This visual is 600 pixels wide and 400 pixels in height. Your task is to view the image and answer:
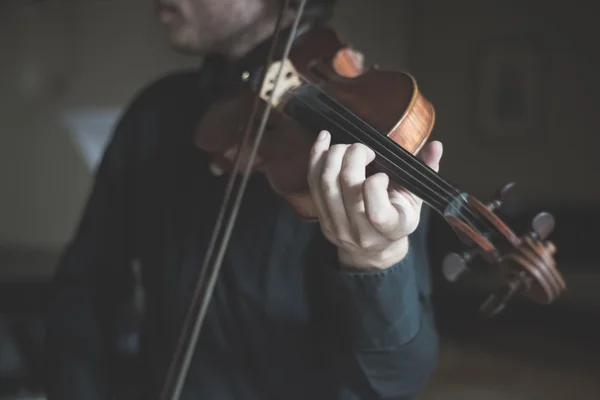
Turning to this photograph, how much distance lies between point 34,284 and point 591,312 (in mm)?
1981

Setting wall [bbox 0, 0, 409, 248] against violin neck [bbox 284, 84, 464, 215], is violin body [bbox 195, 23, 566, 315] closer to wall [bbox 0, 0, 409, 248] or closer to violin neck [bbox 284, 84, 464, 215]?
Result: violin neck [bbox 284, 84, 464, 215]

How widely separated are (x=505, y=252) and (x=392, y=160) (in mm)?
145

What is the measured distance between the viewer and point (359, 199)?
0.52 meters

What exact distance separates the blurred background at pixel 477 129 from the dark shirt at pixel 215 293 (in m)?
1.24

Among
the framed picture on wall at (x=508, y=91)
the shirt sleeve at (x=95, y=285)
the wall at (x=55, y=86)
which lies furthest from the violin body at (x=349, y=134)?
the framed picture on wall at (x=508, y=91)

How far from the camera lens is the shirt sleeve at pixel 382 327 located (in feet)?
1.94

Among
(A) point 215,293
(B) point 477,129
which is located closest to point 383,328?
(A) point 215,293

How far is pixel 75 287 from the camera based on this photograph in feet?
2.84

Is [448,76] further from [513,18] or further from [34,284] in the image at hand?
[34,284]

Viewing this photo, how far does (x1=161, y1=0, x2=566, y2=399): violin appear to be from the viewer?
0.56 metres

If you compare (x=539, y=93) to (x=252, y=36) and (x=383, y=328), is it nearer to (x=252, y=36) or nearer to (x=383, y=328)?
(x=252, y=36)

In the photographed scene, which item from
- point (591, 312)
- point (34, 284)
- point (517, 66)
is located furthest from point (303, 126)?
point (517, 66)

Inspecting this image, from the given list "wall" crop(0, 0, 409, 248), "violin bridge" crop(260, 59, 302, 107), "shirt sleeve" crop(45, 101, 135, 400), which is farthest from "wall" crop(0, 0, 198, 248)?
"violin bridge" crop(260, 59, 302, 107)

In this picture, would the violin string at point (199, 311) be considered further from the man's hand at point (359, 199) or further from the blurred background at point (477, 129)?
the blurred background at point (477, 129)
